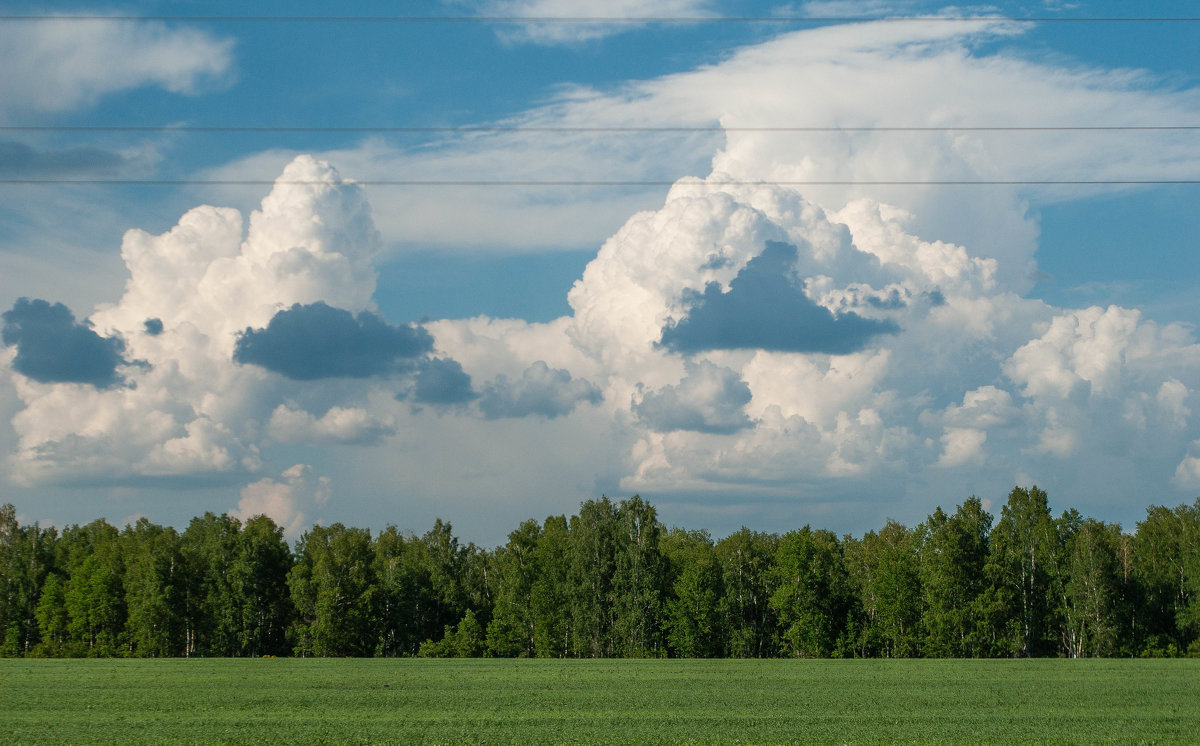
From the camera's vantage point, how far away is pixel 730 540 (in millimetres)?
144125

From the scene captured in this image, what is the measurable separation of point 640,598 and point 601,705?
74771mm

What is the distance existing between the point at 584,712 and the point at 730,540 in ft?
318

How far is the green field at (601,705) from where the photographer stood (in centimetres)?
3997

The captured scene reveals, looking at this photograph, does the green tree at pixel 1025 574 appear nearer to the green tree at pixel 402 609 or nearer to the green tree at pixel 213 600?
the green tree at pixel 402 609

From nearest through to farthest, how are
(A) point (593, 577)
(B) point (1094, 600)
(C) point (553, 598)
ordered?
(B) point (1094, 600) → (A) point (593, 577) → (C) point (553, 598)

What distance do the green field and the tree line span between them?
113ft

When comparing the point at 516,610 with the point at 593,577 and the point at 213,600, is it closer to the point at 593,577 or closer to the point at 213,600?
the point at 593,577

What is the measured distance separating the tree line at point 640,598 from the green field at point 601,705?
113ft

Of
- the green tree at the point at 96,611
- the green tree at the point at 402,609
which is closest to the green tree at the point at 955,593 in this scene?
the green tree at the point at 402,609

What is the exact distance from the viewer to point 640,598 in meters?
127

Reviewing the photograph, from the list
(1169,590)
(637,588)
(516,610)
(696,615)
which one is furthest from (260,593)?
(1169,590)

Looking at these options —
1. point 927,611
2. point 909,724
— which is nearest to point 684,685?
point 909,724

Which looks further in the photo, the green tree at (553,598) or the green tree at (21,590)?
the green tree at (21,590)

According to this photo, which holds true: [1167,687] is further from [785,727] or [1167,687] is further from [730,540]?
[730,540]
